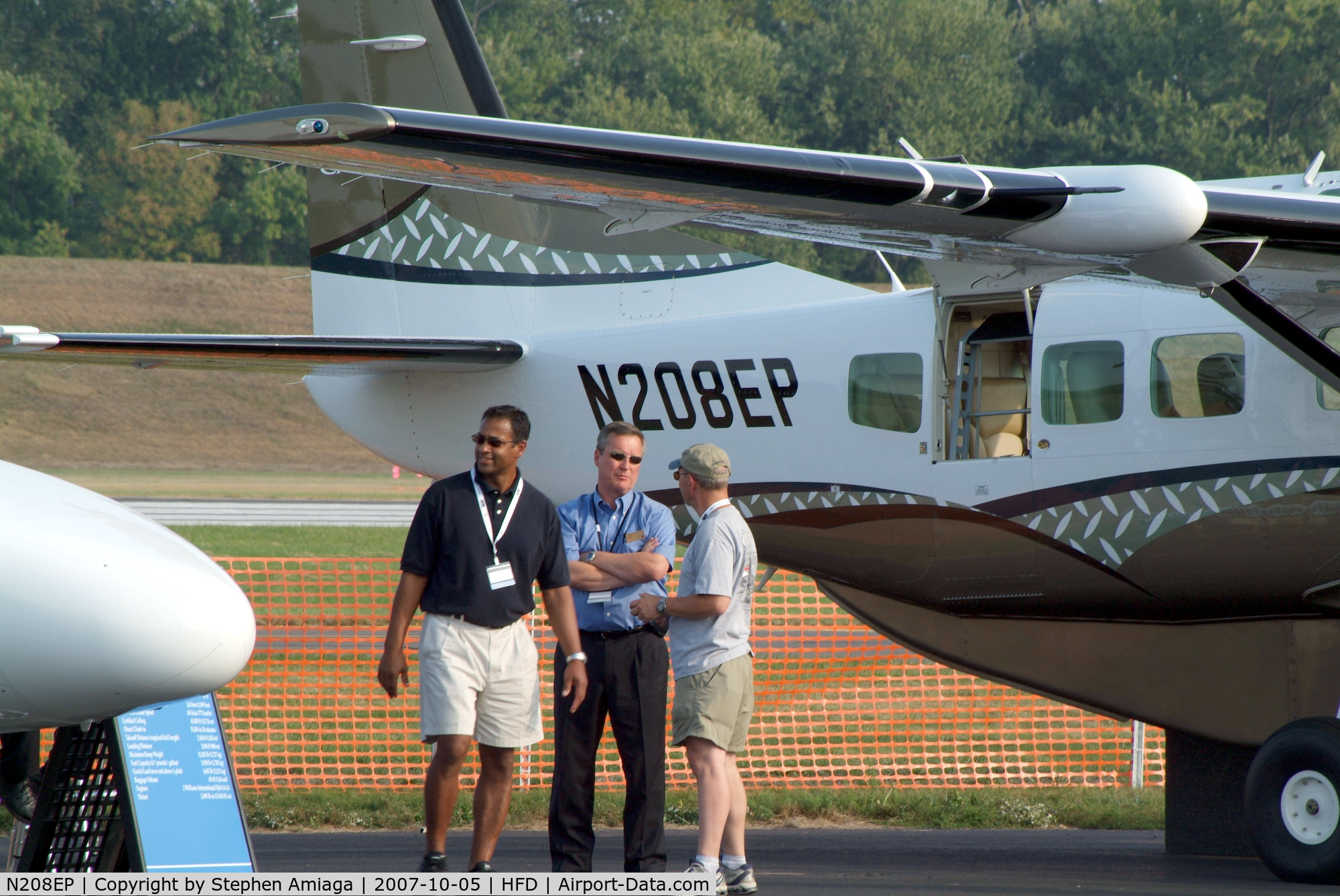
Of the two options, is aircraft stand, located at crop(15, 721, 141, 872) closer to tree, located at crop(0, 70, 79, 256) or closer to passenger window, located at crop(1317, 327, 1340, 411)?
passenger window, located at crop(1317, 327, 1340, 411)

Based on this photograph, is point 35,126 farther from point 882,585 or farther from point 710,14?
point 882,585

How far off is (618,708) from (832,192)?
224 centimetres

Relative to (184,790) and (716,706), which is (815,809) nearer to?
(716,706)

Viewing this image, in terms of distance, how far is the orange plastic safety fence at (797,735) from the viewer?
9156 mm

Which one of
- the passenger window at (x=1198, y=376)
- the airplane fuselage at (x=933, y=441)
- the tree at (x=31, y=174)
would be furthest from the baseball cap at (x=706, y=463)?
the tree at (x=31, y=174)

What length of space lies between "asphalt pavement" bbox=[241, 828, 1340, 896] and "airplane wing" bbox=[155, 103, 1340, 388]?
267 centimetres

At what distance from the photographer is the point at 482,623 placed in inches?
217

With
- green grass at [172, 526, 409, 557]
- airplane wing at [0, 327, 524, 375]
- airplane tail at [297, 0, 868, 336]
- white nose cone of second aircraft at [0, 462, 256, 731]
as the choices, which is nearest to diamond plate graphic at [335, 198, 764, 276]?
airplane tail at [297, 0, 868, 336]

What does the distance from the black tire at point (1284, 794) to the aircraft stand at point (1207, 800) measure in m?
0.81

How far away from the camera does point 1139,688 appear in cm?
729

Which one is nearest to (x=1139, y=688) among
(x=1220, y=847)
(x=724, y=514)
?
(x=1220, y=847)

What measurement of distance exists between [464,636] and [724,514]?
113 cm

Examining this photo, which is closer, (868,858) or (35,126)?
(868,858)

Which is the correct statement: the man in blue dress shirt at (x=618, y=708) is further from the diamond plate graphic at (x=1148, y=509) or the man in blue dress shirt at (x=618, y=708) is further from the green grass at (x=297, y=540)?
the green grass at (x=297, y=540)
